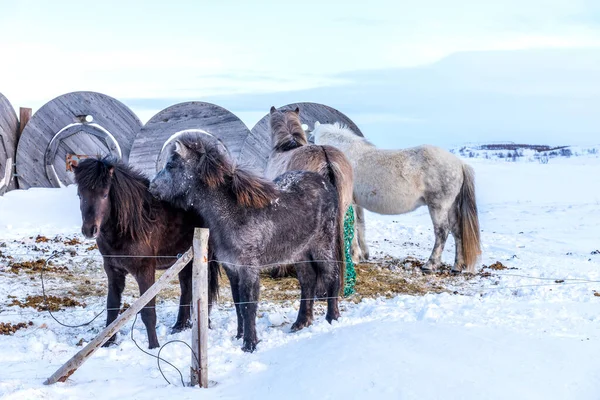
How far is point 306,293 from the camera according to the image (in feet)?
20.7

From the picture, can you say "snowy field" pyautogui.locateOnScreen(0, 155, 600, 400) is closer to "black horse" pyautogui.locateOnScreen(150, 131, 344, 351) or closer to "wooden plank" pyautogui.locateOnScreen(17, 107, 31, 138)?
"black horse" pyautogui.locateOnScreen(150, 131, 344, 351)

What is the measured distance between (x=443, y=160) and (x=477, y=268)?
1.70 meters

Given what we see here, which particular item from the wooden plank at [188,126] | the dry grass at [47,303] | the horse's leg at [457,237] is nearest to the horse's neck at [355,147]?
the horse's leg at [457,237]

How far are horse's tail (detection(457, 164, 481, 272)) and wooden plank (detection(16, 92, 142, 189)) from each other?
23.7ft

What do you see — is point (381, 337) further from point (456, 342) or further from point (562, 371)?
point (562, 371)

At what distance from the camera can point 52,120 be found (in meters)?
13.7

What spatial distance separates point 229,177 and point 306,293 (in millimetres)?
1426

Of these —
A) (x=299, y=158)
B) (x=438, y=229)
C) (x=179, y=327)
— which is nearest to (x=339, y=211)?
(x=299, y=158)

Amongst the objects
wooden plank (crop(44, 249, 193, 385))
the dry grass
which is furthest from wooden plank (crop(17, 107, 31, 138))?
wooden plank (crop(44, 249, 193, 385))

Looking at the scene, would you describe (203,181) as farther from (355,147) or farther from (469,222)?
(469,222)

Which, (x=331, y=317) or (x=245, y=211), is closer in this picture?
(x=245, y=211)

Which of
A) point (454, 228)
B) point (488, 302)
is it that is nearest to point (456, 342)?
point (488, 302)

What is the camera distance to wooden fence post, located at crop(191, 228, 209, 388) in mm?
4766

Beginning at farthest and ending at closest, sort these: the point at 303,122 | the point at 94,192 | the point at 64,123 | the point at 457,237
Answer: the point at 64,123 < the point at 303,122 < the point at 457,237 < the point at 94,192
